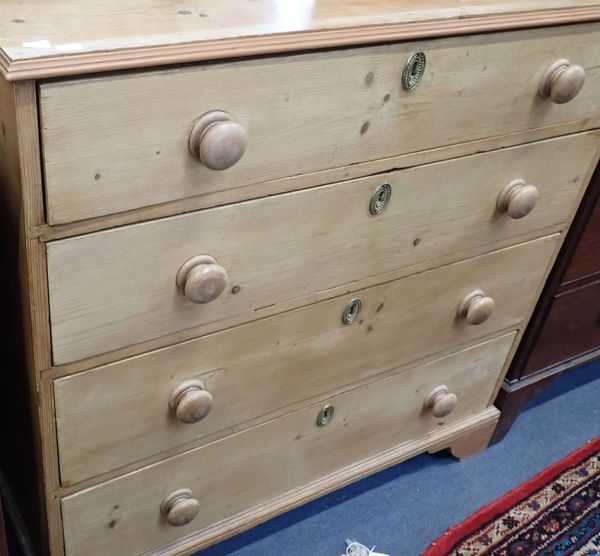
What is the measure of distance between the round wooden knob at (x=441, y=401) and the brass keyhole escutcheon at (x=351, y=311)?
341mm

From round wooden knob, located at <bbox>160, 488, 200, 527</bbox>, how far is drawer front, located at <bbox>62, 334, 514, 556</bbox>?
0.01 metres

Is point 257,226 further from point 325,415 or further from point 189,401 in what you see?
point 325,415

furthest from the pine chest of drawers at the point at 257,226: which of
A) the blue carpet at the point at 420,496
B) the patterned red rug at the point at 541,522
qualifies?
the patterned red rug at the point at 541,522

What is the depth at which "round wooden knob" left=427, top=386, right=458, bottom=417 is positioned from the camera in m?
1.37

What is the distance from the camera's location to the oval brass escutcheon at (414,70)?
89 centimetres

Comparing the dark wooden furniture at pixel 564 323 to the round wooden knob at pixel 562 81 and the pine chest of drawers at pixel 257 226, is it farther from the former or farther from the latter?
the round wooden knob at pixel 562 81

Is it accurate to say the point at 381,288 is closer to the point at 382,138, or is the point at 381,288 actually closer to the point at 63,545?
the point at 382,138

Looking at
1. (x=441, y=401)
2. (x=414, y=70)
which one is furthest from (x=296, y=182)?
(x=441, y=401)

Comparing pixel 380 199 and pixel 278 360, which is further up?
pixel 380 199

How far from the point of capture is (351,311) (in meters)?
1.11

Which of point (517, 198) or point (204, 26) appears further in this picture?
point (517, 198)

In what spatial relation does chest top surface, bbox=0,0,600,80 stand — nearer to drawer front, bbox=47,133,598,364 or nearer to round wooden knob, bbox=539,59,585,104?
round wooden knob, bbox=539,59,585,104

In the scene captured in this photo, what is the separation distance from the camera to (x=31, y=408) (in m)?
0.95

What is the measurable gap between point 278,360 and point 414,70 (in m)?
0.45
